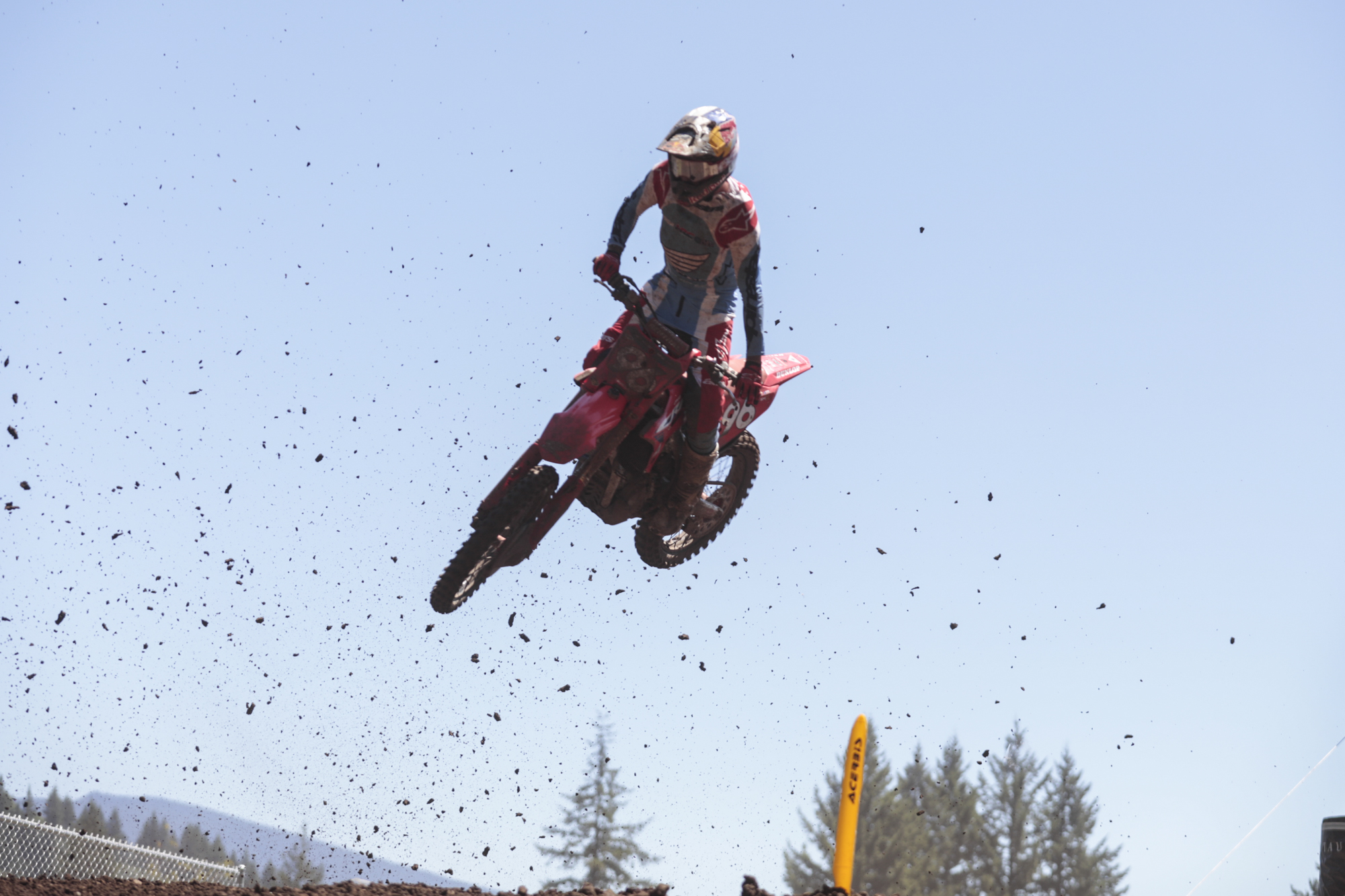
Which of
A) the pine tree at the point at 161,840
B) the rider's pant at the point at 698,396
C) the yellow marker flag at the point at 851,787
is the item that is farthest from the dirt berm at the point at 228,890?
the rider's pant at the point at 698,396

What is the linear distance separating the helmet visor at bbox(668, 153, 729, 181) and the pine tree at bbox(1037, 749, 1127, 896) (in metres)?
Result: 30.2

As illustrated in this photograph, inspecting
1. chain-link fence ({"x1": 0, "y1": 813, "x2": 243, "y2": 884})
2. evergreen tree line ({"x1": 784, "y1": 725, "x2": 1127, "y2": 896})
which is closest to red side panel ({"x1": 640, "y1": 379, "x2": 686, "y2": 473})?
chain-link fence ({"x1": 0, "y1": 813, "x2": 243, "y2": 884})

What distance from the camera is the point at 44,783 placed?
1028cm

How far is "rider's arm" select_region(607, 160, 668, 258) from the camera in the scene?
8.54 metres

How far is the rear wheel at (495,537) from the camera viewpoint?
27.3 feet

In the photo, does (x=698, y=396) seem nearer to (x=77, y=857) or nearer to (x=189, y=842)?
(x=77, y=857)

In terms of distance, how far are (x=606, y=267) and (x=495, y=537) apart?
2.05 m

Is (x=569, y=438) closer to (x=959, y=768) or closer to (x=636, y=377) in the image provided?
(x=636, y=377)

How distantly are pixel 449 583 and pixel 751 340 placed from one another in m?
2.86

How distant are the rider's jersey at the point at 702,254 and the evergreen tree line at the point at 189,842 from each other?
15.5ft

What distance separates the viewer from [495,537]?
834 centimetres

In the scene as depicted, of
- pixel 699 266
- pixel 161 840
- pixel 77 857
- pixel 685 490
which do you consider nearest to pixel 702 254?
pixel 699 266

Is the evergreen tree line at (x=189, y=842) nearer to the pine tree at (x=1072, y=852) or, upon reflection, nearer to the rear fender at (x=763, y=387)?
the rear fender at (x=763, y=387)

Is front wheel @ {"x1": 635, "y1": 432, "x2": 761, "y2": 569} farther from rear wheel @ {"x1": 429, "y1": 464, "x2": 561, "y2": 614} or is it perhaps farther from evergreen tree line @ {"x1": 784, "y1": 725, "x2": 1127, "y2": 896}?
evergreen tree line @ {"x1": 784, "y1": 725, "x2": 1127, "y2": 896}
